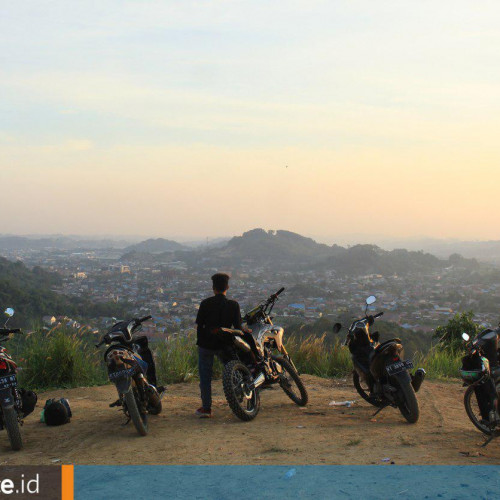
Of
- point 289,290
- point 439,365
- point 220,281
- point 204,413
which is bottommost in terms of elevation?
point 289,290

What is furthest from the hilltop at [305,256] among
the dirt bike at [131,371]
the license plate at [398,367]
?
the dirt bike at [131,371]

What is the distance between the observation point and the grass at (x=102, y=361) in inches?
380

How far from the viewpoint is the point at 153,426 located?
6.81 meters

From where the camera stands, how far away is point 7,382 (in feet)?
20.1

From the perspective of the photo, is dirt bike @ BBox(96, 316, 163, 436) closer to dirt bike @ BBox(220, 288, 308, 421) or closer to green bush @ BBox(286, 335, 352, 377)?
dirt bike @ BBox(220, 288, 308, 421)

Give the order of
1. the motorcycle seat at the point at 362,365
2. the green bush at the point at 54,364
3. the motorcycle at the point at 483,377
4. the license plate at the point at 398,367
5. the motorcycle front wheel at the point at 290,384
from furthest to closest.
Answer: the green bush at the point at 54,364 < the motorcycle front wheel at the point at 290,384 < the motorcycle seat at the point at 362,365 < the license plate at the point at 398,367 < the motorcycle at the point at 483,377

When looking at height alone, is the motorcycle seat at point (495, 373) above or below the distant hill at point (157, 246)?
below

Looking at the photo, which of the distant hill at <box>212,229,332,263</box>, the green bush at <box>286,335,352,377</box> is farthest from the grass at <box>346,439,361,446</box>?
the distant hill at <box>212,229,332,263</box>

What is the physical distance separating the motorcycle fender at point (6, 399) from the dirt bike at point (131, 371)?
1.02 meters


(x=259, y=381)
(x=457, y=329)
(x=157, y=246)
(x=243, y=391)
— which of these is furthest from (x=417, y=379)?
(x=157, y=246)

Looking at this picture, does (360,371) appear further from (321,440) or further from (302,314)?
(302,314)

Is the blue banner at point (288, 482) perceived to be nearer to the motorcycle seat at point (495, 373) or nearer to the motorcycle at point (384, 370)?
the motorcycle seat at point (495, 373)

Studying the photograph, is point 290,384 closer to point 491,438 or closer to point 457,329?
point 491,438

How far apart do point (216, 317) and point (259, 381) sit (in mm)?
959
